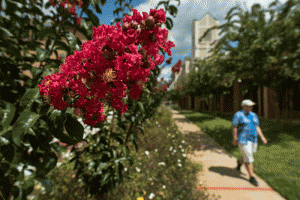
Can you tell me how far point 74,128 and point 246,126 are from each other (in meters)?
3.81

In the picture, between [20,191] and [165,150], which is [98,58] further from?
[165,150]

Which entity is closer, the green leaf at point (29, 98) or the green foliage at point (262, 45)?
the green leaf at point (29, 98)

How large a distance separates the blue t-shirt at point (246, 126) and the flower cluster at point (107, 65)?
366 cm

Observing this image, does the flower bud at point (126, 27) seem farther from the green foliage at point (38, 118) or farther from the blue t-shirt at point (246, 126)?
the blue t-shirt at point (246, 126)

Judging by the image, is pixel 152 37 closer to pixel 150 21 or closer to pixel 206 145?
pixel 150 21

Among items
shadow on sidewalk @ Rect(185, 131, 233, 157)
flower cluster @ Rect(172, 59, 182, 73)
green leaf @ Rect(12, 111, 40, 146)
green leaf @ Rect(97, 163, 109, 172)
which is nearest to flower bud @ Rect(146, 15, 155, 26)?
green leaf @ Rect(12, 111, 40, 146)

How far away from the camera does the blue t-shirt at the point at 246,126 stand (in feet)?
11.8

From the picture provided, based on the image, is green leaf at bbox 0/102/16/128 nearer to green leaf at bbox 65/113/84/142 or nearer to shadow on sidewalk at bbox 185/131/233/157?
green leaf at bbox 65/113/84/142

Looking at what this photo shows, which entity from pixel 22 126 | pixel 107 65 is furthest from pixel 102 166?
pixel 107 65

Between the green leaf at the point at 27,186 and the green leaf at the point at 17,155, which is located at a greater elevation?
the green leaf at the point at 17,155

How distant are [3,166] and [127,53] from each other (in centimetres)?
133

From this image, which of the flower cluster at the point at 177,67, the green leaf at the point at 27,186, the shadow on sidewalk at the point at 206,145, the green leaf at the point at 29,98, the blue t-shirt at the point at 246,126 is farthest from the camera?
the shadow on sidewalk at the point at 206,145

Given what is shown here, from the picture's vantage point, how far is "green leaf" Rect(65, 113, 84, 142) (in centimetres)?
70

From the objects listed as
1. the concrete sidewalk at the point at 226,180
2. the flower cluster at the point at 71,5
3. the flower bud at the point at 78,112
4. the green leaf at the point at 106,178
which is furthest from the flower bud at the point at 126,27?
the concrete sidewalk at the point at 226,180
